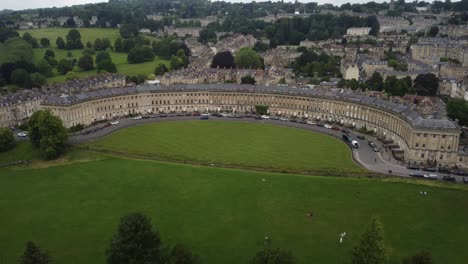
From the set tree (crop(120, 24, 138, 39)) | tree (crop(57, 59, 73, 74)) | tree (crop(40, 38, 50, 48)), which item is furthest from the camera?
tree (crop(120, 24, 138, 39))

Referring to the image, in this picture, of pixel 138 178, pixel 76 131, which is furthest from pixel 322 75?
pixel 138 178

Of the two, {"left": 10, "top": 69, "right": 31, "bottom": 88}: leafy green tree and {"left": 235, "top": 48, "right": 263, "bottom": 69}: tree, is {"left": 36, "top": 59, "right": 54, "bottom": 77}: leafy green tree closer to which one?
{"left": 10, "top": 69, "right": 31, "bottom": 88}: leafy green tree

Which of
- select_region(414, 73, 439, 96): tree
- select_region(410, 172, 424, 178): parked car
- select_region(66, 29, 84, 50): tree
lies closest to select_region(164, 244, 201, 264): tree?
select_region(410, 172, 424, 178): parked car

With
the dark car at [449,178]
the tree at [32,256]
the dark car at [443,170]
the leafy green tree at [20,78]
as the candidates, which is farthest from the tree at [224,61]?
the tree at [32,256]

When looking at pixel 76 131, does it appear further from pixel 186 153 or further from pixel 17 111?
pixel 186 153

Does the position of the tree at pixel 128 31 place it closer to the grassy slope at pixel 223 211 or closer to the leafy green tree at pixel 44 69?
the leafy green tree at pixel 44 69

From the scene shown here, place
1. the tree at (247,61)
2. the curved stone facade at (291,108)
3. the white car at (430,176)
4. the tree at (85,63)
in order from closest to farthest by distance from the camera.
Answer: the white car at (430,176), the curved stone facade at (291,108), the tree at (247,61), the tree at (85,63)

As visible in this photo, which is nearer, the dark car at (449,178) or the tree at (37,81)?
the dark car at (449,178)

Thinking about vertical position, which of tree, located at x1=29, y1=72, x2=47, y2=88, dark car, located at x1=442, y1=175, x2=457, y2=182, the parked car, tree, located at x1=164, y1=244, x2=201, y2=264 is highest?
tree, located at x1=29, y1=72, x2=47, y2=88
